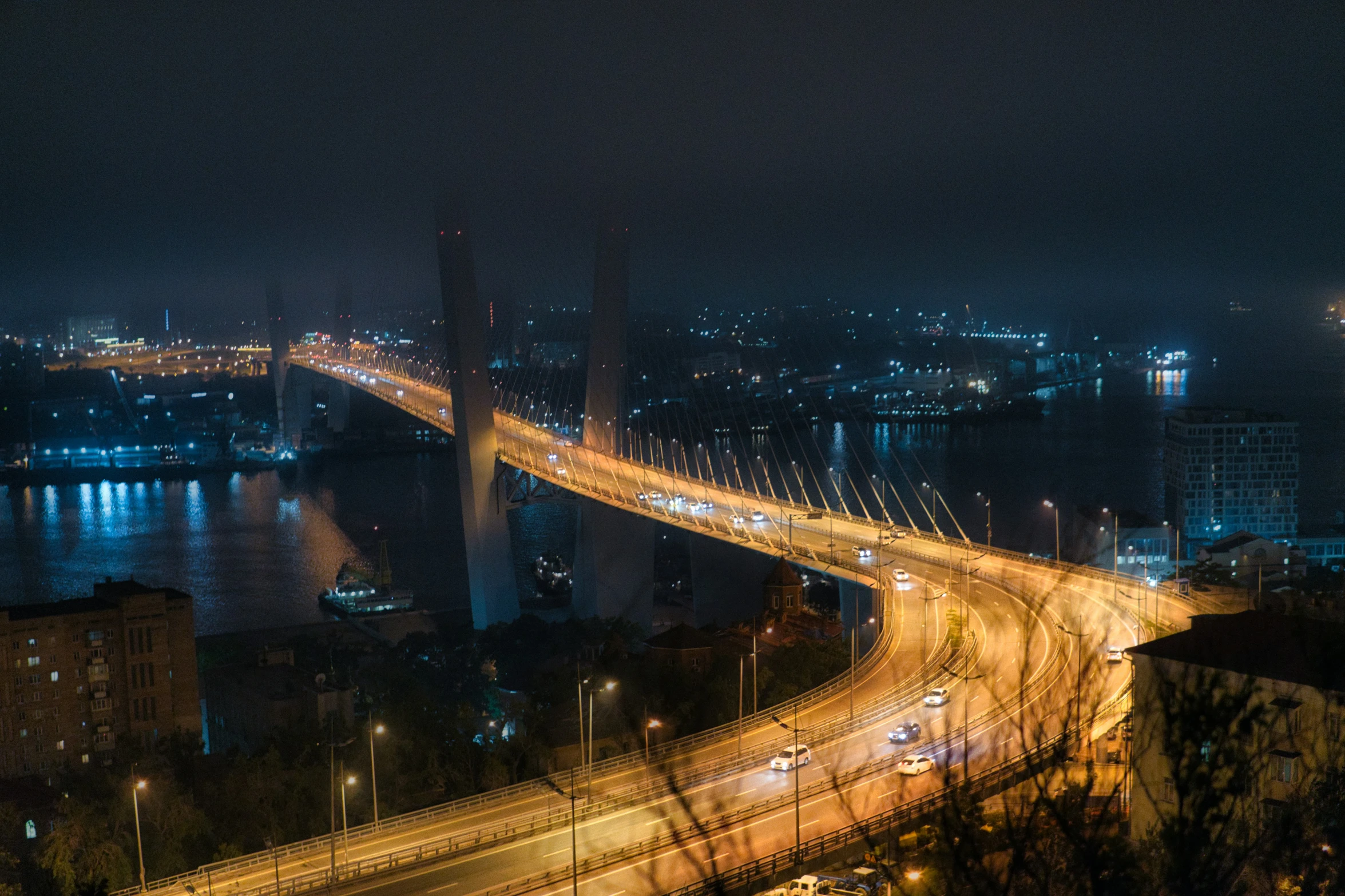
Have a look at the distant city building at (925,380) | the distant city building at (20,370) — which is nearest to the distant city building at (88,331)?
the distant city building at (20,370)

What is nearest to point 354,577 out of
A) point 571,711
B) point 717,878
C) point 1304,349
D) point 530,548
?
point 530,548

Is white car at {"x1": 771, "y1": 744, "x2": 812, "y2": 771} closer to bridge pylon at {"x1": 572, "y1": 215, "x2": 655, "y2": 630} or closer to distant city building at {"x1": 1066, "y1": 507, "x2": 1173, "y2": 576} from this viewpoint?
bridge pylon at {"x1": 572, "y1": 215, "x2": 655, "y2": 630}

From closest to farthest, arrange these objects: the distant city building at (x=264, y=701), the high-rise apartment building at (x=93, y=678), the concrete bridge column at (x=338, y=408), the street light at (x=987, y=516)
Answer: the distant city building at (x=264, y=701) < the high-rise apartment building at (x=93, y=678) < the street light at (x=987, y=516) < the concrete bridge column at (x=338, y=408)

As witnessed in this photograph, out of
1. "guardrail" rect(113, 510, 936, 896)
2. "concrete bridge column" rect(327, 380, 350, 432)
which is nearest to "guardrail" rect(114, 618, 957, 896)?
"guardrail" rect(113, 510, 936, 896)

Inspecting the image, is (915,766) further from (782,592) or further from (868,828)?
(782,592)

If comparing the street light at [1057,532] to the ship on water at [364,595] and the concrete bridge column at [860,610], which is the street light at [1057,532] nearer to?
the concrete bridge column at [860,610]

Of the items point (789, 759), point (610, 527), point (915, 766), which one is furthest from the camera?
point (610, 527)

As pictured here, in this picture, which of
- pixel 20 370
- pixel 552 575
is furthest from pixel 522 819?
pixel 20 370
